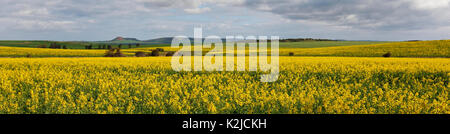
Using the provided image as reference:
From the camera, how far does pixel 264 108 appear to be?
599cm

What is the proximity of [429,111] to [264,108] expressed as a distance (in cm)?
325

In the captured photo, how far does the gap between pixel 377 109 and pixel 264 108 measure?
2341mm
